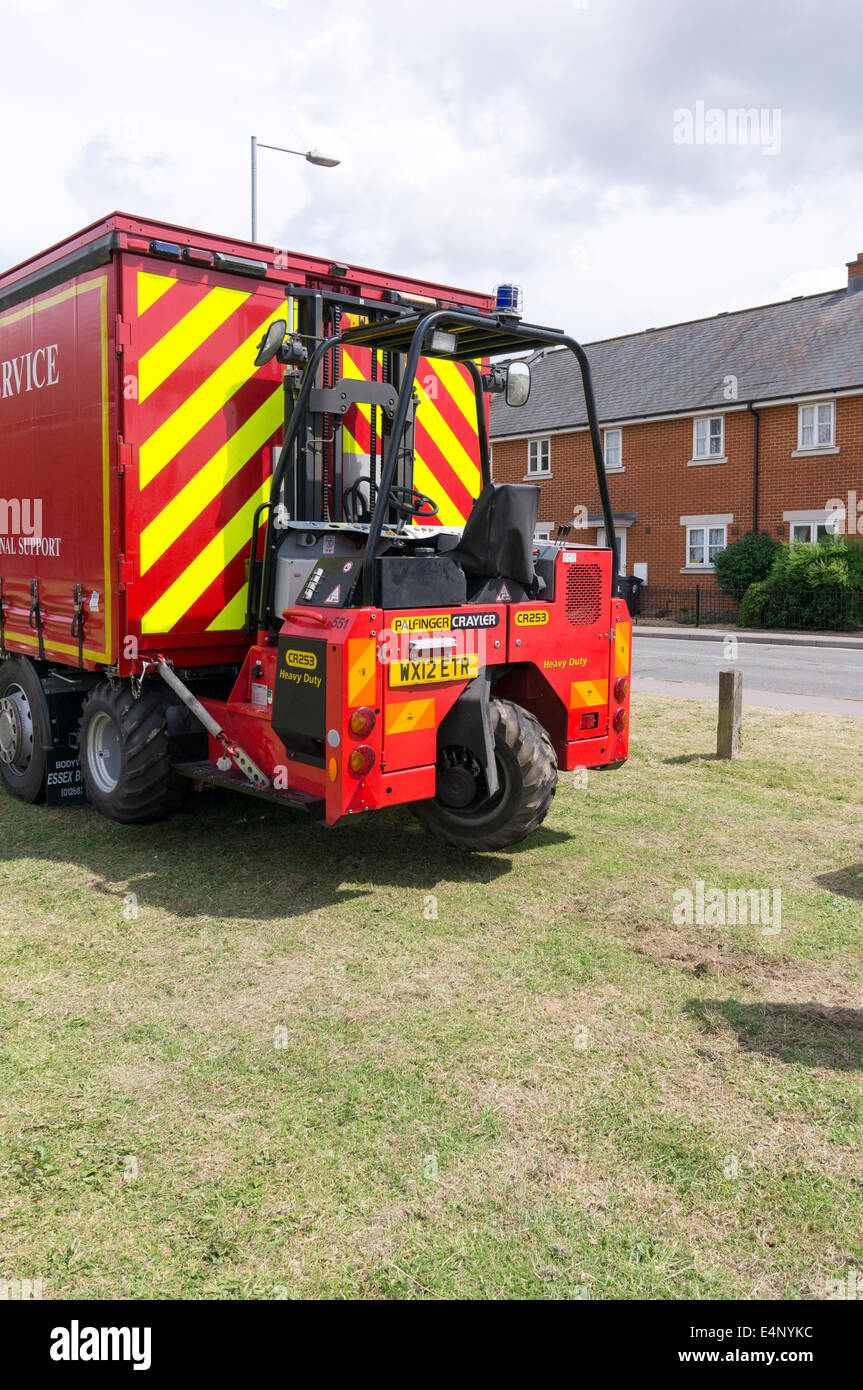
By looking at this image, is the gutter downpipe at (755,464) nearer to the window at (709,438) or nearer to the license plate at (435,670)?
the window at (709,438)

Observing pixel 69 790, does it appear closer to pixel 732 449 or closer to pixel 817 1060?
pixel 817 1060

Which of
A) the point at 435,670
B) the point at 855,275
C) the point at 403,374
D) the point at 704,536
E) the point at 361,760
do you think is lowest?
the point at 361,760

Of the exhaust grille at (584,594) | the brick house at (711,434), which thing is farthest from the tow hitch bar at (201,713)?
the brick house at (711,434)

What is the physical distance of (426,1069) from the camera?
12.3 ft

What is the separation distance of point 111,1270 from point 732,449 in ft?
93.7

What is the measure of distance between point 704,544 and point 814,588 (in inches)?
217

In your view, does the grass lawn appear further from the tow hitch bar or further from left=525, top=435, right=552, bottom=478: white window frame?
left=525, top=435, right=552, bottom=478: white window frame

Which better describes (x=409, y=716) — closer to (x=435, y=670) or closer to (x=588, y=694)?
(x=435, y=670)

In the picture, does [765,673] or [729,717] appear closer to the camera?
[729,717]

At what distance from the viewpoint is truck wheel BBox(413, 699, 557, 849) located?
5684mm

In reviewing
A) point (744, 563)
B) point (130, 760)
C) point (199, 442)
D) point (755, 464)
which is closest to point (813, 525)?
point (744, 563)

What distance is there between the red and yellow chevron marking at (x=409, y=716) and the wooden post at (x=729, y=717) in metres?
4.04

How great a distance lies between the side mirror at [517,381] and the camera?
5.70 metres
